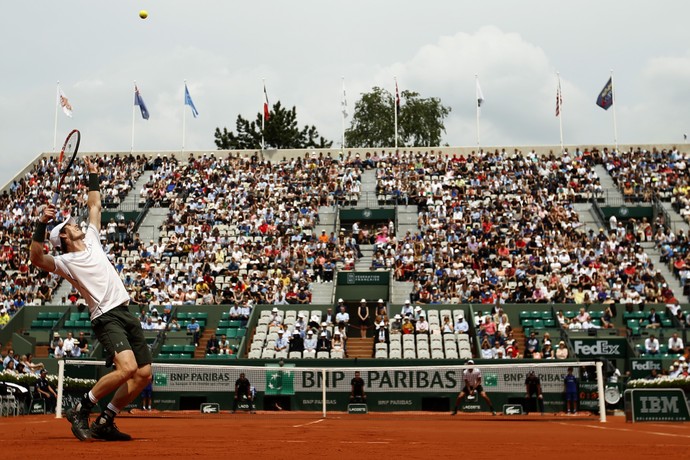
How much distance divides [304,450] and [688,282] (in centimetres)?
3116

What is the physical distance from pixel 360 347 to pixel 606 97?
28202 mm

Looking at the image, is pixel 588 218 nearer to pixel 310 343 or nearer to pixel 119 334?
pixel 310 343

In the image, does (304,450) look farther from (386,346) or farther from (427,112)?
(427,112)

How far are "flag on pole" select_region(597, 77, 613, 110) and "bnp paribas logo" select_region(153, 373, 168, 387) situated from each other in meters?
34.7

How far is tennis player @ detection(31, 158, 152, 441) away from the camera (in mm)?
8742

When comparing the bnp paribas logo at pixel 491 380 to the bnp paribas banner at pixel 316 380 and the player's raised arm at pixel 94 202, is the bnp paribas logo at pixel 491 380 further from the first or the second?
the player's raised arm at pixel 94 202

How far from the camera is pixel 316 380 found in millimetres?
28266

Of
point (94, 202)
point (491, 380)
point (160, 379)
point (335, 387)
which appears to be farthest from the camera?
point (335, 387)

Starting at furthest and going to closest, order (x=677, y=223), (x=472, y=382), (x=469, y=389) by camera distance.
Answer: (x=677, y=223) → (x=472, y=382) → (x=469, y=389)

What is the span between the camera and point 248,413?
26.3m

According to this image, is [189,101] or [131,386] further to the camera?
[189,101]

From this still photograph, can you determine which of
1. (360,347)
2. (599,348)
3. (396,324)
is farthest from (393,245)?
(599,348)

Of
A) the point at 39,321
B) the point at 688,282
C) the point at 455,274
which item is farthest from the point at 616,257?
the point at 39,321

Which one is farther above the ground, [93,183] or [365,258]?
[365,258]
